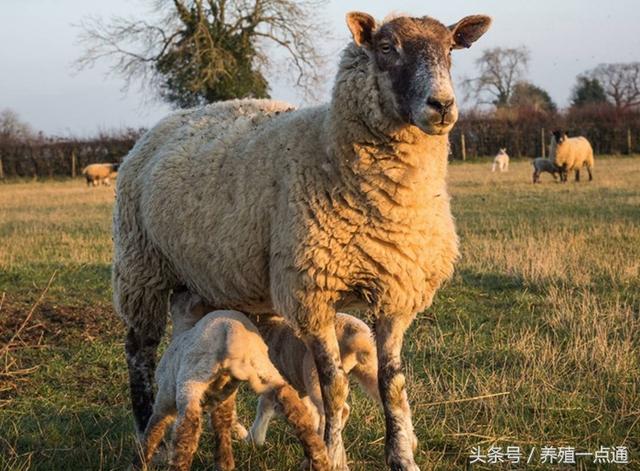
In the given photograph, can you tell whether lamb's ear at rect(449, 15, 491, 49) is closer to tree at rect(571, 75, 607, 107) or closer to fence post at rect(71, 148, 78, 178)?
fence post at rect(71, 148, 78, 178)

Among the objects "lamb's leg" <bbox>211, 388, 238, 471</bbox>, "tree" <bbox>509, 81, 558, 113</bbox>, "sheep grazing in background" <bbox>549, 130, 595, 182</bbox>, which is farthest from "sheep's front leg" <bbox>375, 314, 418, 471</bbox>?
"tree" <bbox>509, 81, 558, 113</bbox>

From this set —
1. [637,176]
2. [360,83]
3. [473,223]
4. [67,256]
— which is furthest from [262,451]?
[637,176]

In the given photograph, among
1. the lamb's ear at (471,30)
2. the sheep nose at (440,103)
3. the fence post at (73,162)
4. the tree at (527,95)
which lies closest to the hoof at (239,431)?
the sheep nose at (440,103)

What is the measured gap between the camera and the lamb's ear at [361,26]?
4242mm

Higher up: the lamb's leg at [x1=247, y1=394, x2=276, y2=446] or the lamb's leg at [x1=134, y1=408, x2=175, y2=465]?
the lamb's leg at [x1=134, y1=408, x2=175, y2=465]

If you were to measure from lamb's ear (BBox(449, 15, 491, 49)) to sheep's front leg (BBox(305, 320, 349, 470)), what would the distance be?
1619mm

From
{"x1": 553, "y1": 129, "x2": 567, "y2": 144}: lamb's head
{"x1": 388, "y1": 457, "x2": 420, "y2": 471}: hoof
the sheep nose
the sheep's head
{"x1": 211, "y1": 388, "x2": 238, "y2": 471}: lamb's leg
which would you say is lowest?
{"x1": 388, "y1": 457, "x2": 420, "y2": 471}: hoof

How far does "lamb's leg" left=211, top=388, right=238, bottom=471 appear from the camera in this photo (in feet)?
14.1

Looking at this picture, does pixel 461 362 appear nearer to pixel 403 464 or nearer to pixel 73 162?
pixel 403 464

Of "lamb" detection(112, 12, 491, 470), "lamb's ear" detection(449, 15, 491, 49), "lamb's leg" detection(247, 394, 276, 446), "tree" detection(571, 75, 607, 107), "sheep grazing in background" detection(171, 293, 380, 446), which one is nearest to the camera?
"lamb" detection(112, 12, 491, 470)

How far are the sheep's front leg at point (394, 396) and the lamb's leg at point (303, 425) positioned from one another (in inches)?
15.1

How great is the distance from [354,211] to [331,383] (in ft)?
2.75

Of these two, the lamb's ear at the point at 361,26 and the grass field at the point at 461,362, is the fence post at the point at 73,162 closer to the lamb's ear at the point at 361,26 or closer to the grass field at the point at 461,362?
the grass field at the point at 461,362

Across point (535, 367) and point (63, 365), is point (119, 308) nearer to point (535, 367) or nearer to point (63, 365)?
point (63, 365)
